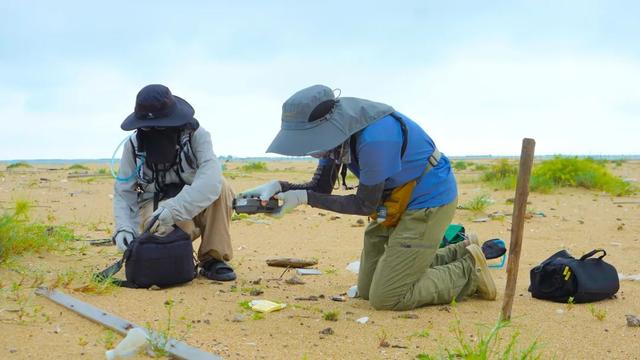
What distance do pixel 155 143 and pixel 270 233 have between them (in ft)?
9.74

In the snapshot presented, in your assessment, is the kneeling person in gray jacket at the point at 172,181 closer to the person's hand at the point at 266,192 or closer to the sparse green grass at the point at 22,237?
the person's hand at the point at 266,192

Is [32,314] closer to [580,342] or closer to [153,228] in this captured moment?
[153,228]

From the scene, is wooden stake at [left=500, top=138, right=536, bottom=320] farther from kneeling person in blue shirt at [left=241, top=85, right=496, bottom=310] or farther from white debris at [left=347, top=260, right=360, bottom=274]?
white debris at [left=347, top=260, right=360, bottom=274]

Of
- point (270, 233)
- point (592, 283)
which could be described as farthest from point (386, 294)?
point (270, 233)

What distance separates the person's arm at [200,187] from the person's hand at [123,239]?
13.4 inches

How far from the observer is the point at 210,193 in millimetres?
4172

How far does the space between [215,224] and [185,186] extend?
1.36ft

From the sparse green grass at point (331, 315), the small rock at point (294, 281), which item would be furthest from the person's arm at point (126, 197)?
the sparse green grass at point (331, 315)

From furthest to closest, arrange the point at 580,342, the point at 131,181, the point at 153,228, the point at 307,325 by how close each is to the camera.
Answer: the point at 131,181 → the point at 153,228 → the point at 307,325 → the point at 580,342

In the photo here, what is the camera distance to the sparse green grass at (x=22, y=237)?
4453 mm

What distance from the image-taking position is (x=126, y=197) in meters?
4.40

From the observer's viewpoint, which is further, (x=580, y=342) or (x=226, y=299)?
(x=226, y=299)

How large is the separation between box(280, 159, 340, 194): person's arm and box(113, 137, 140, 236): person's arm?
1104 millimetres

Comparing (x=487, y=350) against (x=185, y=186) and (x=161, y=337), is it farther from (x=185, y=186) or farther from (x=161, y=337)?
(x=185, y=186)
